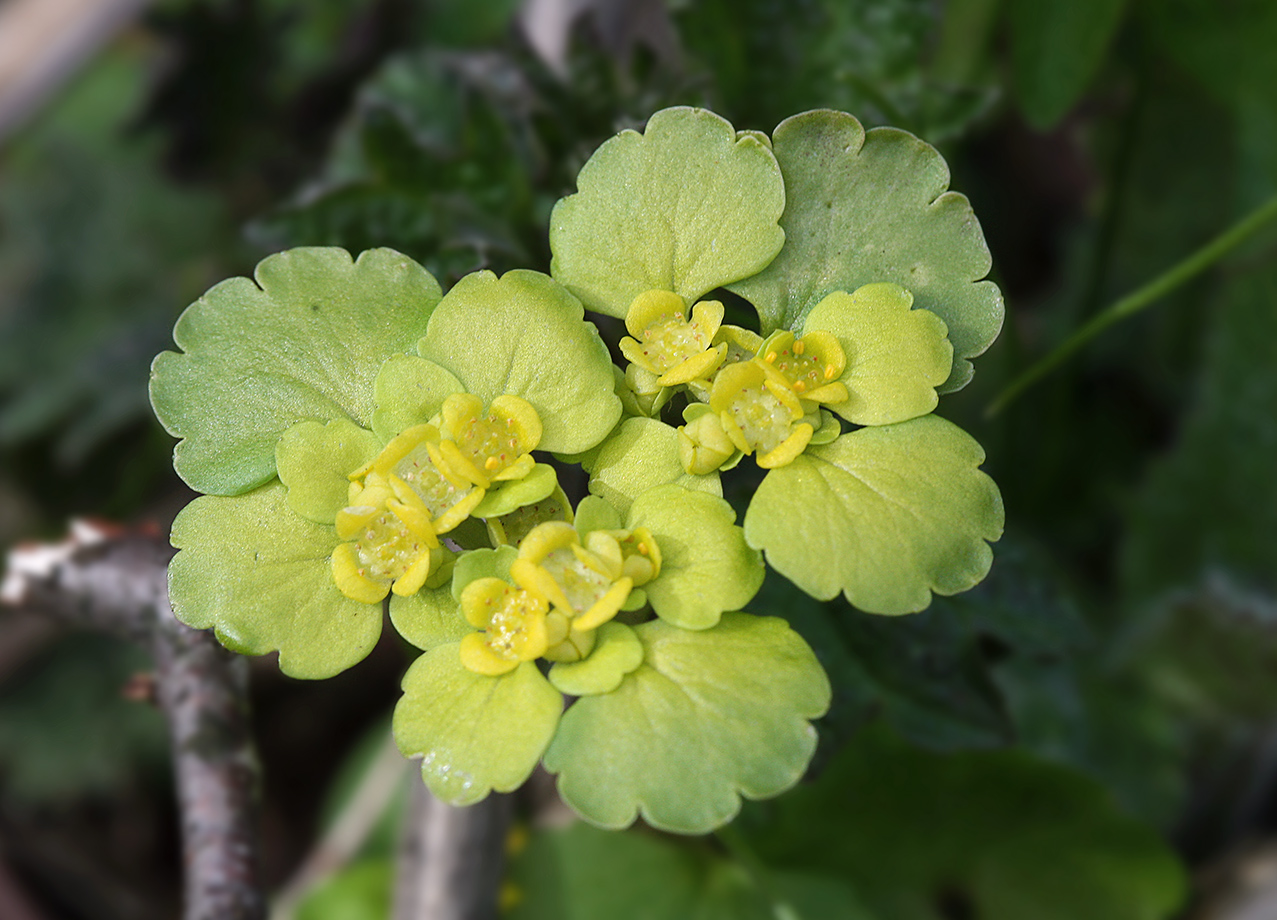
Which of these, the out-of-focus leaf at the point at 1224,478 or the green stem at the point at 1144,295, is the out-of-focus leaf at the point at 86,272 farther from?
the out-of-focus leaf at the point at 1224,478

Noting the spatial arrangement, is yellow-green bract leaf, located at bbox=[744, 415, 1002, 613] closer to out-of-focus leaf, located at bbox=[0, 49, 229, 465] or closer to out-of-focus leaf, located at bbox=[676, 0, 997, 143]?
out-of-focus leaf, located at bbox=[676, 0, 997, 143]

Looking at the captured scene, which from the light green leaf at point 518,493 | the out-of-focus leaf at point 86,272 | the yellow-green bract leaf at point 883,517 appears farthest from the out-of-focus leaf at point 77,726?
the yellow-green bract leaf at point 883,517

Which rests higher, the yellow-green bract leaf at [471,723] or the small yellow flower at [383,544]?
the small yellow flower at [383,544]

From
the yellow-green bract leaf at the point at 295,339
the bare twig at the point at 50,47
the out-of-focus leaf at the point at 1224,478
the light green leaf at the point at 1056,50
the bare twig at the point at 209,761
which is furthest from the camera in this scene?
the bare twig at the point at 50,47

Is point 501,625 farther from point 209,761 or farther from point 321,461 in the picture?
point 209,761

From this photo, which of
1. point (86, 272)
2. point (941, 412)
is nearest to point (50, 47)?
point (86, 272)
